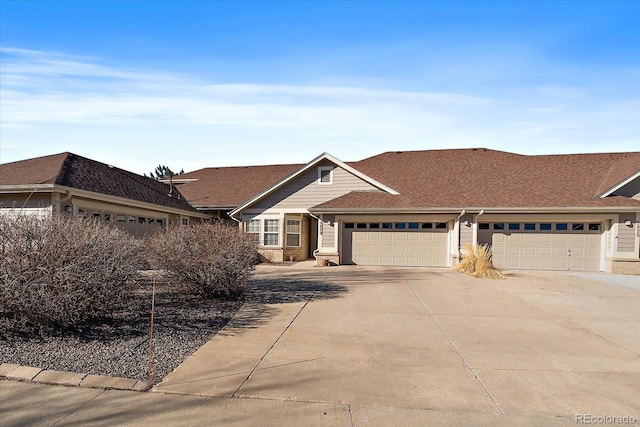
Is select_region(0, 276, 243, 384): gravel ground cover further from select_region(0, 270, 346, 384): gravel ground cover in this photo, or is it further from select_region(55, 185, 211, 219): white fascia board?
select_region(55, 185, 211, 219): white fascia board

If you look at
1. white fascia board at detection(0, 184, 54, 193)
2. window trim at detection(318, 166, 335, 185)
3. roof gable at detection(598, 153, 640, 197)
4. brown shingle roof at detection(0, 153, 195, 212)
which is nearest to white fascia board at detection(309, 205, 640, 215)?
roof gable at detection(598, 153, 640, 197)

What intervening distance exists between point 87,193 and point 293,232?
9.77 metres

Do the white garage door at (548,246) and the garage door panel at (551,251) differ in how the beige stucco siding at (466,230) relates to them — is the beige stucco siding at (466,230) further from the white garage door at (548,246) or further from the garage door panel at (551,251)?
the garage door panel at (551,251)

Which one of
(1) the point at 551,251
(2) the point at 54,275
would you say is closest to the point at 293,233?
(1) the point at 551,251

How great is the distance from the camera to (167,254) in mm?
8695

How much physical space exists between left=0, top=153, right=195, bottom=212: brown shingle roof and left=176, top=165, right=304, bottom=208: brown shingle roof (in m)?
3.18

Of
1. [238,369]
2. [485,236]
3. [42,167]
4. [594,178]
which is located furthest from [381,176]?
[238,369]

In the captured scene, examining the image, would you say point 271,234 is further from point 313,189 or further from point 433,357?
point 433,357

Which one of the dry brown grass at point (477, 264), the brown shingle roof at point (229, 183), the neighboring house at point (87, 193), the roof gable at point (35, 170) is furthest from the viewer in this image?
the brown shingle roof at point (229, 183)

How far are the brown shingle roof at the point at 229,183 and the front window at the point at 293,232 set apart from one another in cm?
371

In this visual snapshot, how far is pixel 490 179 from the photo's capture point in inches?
738

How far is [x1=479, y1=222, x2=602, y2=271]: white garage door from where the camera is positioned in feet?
53.1

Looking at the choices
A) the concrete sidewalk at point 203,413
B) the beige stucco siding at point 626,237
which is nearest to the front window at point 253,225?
the concrete sidewalk at point 203,413

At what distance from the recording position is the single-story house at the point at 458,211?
15992 mm
